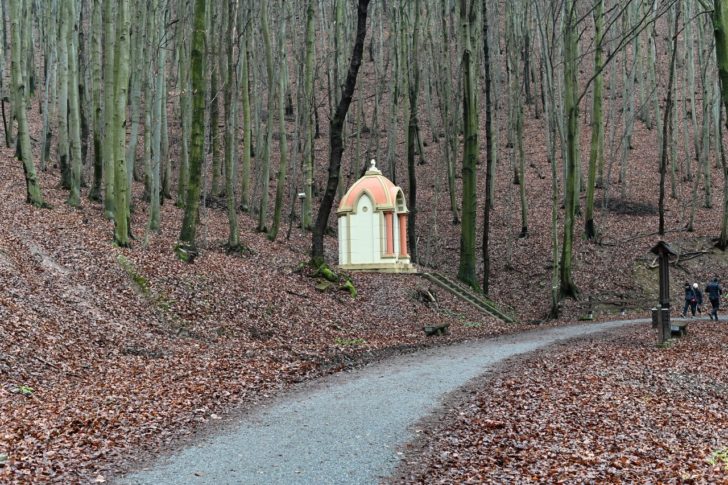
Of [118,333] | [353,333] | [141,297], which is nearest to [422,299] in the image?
[353,333]

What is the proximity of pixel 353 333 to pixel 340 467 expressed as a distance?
9.49 meters

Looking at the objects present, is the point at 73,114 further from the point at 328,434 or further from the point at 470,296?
the point at 328,434

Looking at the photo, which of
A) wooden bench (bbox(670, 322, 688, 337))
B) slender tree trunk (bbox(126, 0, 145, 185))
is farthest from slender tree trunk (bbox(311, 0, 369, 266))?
wooden bench (bbox(670, 322, 688, 337))

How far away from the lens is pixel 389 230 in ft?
76.4

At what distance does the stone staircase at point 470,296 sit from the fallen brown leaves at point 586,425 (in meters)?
8.79

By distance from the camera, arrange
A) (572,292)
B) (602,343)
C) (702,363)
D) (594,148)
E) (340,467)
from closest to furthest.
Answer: (340,467) < (702,363) < (602,343) < (572,292) < (594,148)

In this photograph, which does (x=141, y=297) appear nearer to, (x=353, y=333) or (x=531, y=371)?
(x=353, y=333)

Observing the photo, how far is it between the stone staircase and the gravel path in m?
9.97

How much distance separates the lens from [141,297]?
13344mm

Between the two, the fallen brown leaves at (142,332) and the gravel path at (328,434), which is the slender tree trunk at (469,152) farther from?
the gravel path at (328,434)

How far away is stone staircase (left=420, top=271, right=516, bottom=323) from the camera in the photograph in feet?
70.4

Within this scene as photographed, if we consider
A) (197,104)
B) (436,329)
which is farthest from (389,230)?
(197,104)

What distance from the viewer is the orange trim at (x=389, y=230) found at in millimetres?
23109

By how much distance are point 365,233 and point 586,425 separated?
52.1ft
